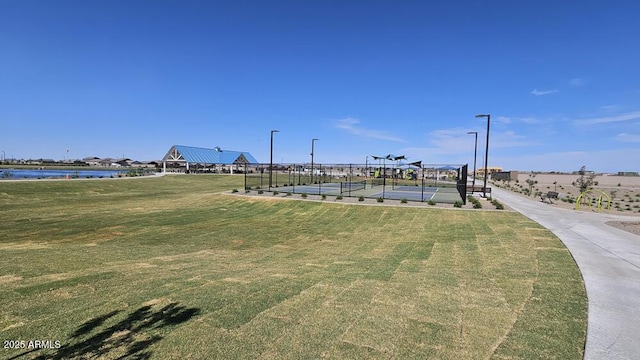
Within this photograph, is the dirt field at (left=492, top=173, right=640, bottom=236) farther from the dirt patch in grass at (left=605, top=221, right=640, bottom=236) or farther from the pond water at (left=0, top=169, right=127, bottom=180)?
the pond water at (left=0, top=169, right=127, bottom=180)

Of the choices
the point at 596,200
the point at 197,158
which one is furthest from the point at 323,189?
the point at 197,158

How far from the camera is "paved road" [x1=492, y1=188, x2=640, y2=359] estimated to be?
3.68 m

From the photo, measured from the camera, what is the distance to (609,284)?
5.71 m

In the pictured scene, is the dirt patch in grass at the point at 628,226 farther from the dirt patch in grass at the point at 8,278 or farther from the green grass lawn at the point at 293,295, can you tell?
the dirt patch in grass at the point at 8,278

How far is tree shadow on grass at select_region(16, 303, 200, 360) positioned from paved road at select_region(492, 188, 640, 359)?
5058mm

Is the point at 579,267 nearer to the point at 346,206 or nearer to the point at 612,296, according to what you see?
the point at 612,296

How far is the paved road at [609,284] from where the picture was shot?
12.1 ft

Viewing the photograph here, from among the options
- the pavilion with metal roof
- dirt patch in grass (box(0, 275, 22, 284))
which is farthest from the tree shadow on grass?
the pavilion with metal roof

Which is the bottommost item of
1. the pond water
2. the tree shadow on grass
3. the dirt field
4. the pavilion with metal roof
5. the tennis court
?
the dirt field

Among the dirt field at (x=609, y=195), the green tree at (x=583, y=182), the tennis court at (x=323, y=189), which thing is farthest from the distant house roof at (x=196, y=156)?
the green tree at (x=583, y=182)

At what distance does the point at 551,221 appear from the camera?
43.6ft

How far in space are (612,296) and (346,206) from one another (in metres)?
14.0

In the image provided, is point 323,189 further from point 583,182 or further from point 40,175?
point 40,175

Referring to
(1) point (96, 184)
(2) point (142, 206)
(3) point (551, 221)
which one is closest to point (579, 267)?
(3) point (551, 221)
